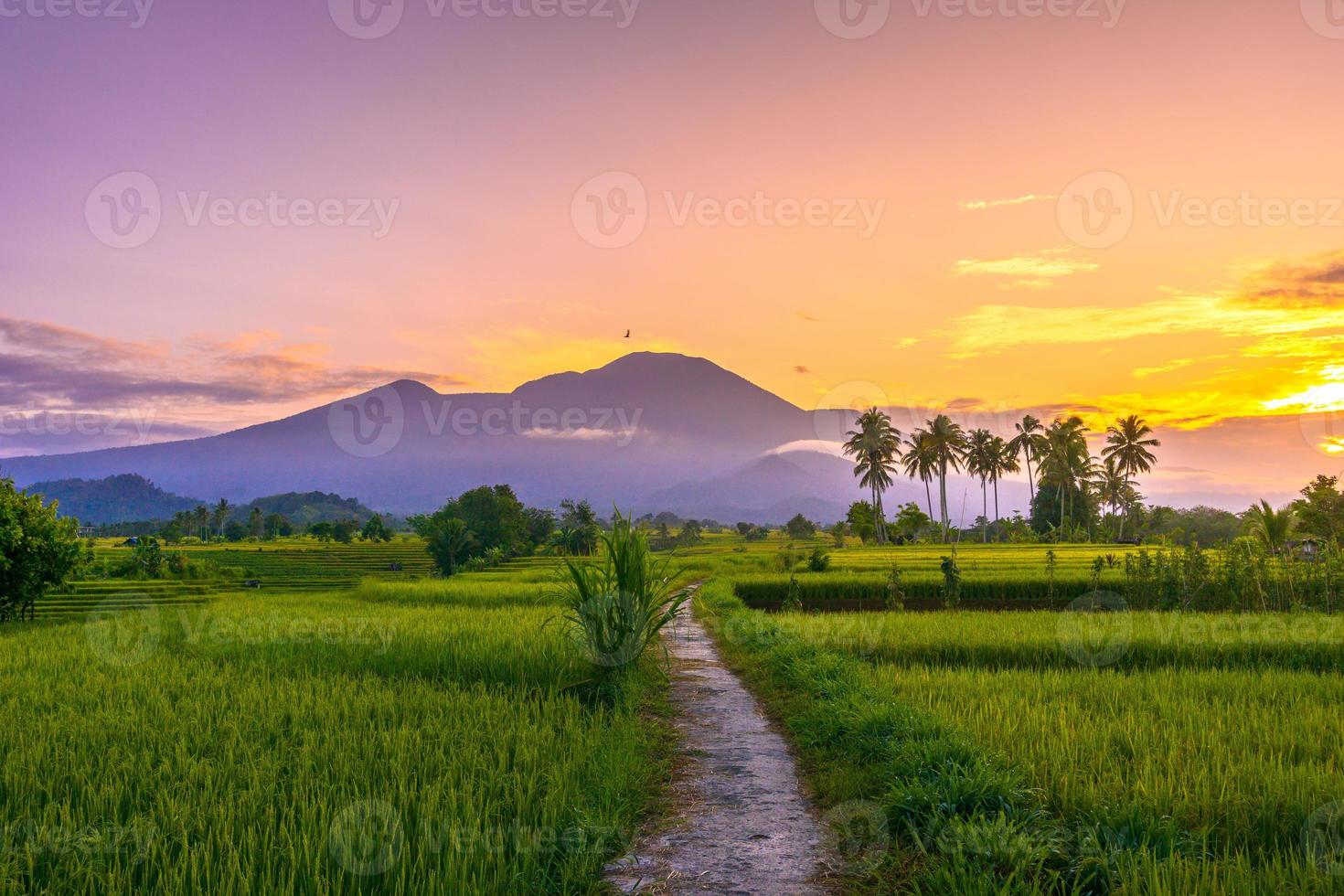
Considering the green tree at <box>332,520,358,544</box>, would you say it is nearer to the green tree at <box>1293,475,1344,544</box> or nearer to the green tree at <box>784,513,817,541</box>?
the green tree at <box>784,513,817,541</box>

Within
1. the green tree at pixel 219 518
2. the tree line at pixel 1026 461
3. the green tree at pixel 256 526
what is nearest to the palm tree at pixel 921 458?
the tree line at pixel 1026 461

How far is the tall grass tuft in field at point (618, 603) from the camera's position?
9.78 m

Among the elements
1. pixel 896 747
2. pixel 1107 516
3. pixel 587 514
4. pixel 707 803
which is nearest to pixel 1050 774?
pixel 896 747

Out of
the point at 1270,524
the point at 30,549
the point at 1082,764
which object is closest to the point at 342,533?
the point at 30,549

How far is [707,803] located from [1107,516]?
104 metres

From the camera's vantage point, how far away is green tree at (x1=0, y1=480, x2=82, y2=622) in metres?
17.1

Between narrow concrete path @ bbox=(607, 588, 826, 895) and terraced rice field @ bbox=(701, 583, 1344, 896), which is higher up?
terraced rice field @ bbox=(701, 583, 1344, 896)

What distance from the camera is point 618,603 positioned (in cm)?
980

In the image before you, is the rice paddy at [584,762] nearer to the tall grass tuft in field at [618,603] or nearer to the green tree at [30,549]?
the tall grass tuft in field at [618,603]

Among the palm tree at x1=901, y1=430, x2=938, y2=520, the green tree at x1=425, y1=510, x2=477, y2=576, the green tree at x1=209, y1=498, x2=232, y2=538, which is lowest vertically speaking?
the green tree at x1=425, y1=510, x2=477, y2=576

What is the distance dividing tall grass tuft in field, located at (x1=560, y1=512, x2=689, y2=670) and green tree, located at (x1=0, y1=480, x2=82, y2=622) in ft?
50.0

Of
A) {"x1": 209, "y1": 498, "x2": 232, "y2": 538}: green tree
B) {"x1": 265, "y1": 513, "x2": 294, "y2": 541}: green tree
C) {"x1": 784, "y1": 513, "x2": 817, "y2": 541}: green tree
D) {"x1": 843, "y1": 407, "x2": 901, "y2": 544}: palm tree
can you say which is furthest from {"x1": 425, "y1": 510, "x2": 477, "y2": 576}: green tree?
{"x1": 209, "y1": 498, "x2": 232, "y2": 538}: green tree

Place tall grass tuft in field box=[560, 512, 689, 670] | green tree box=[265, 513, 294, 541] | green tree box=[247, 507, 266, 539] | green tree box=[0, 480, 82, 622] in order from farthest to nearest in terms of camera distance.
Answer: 1. green tree box=[265, 513, 294, 541]
2. green tree box=[247, 507, 266, 539]
3. green tree box=[0, 480, 82, 622]
4. tall grass tuft in field box=[560, 512, 689, 670]

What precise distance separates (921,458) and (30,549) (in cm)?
9106
